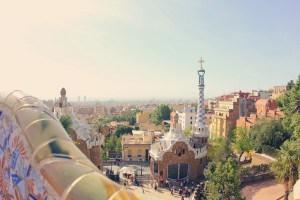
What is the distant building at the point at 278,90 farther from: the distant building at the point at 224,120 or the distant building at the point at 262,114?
the distant building at the point at 224,120

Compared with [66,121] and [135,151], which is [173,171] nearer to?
[66,121]

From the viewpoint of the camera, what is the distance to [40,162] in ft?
11.5

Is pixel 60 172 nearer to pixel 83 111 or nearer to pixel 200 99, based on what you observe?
pixel 200 99

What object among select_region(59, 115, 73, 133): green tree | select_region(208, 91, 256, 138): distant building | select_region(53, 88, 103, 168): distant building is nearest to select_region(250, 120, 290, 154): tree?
select_region(53, 88, 103, 168): distant building

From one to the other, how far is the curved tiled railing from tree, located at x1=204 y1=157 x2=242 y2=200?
12.1 m

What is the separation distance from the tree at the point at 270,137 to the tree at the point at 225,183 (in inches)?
464

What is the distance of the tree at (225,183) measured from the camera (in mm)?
15180

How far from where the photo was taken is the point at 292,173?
15039 millimetres

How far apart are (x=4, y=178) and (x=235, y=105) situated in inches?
1855

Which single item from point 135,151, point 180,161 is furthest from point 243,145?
point 135,151

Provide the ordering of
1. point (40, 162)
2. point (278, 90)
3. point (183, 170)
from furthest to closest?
point (278, 90) → point (183, 170) → point (40, 162)

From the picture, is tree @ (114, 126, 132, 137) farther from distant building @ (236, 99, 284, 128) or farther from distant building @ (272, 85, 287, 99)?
distant building @ (272, 85, 287, 99)

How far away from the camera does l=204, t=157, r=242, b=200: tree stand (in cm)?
1518

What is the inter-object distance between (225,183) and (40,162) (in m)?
13.0
